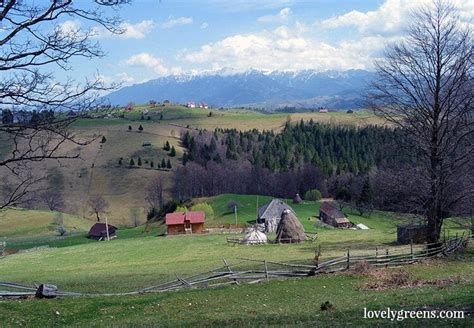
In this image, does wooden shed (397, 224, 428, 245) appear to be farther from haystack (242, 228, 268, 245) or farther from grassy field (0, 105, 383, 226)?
grassy field (0, 105, 383, 226)

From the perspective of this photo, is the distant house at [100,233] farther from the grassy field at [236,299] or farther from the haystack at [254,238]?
the grassy field at [236,299]

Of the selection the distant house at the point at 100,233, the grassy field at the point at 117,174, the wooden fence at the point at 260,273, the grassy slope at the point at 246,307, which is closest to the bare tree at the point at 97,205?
the grassy field at the point at 117,174

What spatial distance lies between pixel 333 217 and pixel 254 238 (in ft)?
105

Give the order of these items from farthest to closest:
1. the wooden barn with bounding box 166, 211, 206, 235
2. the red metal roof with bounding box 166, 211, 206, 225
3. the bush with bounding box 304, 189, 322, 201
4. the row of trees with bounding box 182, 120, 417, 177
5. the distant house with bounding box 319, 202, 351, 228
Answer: the row of trees with bounding box 182, 120, 417, 177 → the bush with bounding box 304, 189, 322, 201 → the distant house with bounding box 319, 202, 351, 228 → the red metal roof with bounding box 166, 211, 206, 225 → the wooden barn with bounding box 166, 211, 206, 235

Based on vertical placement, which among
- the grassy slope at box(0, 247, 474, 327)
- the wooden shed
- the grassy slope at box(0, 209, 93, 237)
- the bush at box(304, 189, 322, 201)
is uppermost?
the grassy slope at box(0, 247, 474, 327)

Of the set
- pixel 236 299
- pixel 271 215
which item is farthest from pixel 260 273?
pixel 271 215

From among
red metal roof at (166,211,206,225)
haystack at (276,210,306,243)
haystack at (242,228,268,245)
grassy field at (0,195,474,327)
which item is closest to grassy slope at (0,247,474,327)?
A: grassy field at (0,195,474,327)

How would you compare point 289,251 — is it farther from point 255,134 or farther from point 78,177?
point 255,134

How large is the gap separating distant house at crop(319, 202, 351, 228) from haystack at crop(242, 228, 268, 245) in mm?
29619

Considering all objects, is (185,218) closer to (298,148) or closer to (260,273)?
(260,273)

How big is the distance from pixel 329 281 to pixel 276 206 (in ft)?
174

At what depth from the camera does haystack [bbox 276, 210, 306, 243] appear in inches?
2088

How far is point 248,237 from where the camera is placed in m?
54.3

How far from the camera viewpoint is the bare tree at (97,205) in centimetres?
12620
